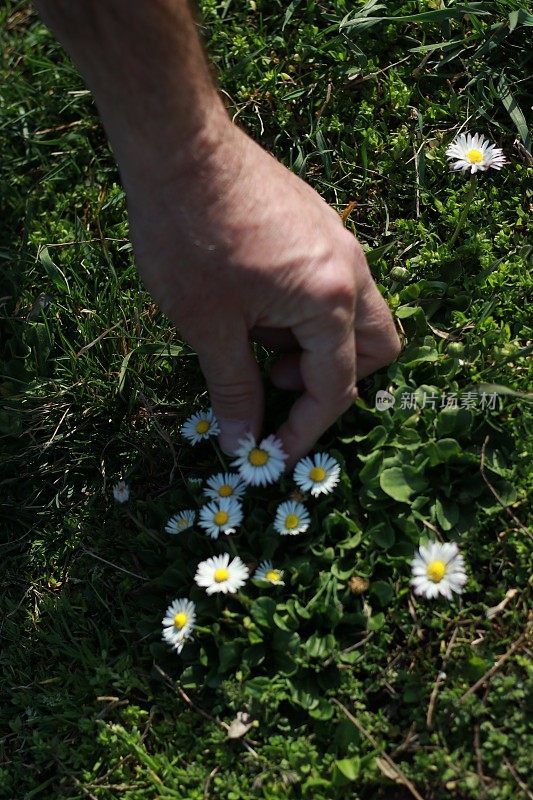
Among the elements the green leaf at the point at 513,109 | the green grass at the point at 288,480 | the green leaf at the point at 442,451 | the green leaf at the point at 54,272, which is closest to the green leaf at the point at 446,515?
the green grass at the point at 288,480

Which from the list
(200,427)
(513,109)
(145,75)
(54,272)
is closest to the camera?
(145,75)

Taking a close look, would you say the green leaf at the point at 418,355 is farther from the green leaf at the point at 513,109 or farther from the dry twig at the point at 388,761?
the dry twig at the point at 388,761

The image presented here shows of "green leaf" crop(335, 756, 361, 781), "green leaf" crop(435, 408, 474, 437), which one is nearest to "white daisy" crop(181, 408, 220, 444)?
"green leaf" crop(435, 408, 474, 437)

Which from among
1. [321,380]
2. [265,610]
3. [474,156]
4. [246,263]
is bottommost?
[265,610]

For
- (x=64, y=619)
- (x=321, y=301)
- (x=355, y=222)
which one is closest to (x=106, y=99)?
(x=321, y=301)

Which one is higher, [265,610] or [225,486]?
[225,486]

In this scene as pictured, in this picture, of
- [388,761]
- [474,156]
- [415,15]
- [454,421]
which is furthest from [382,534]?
[415,15]

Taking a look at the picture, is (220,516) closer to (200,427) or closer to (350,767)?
(200,427)
